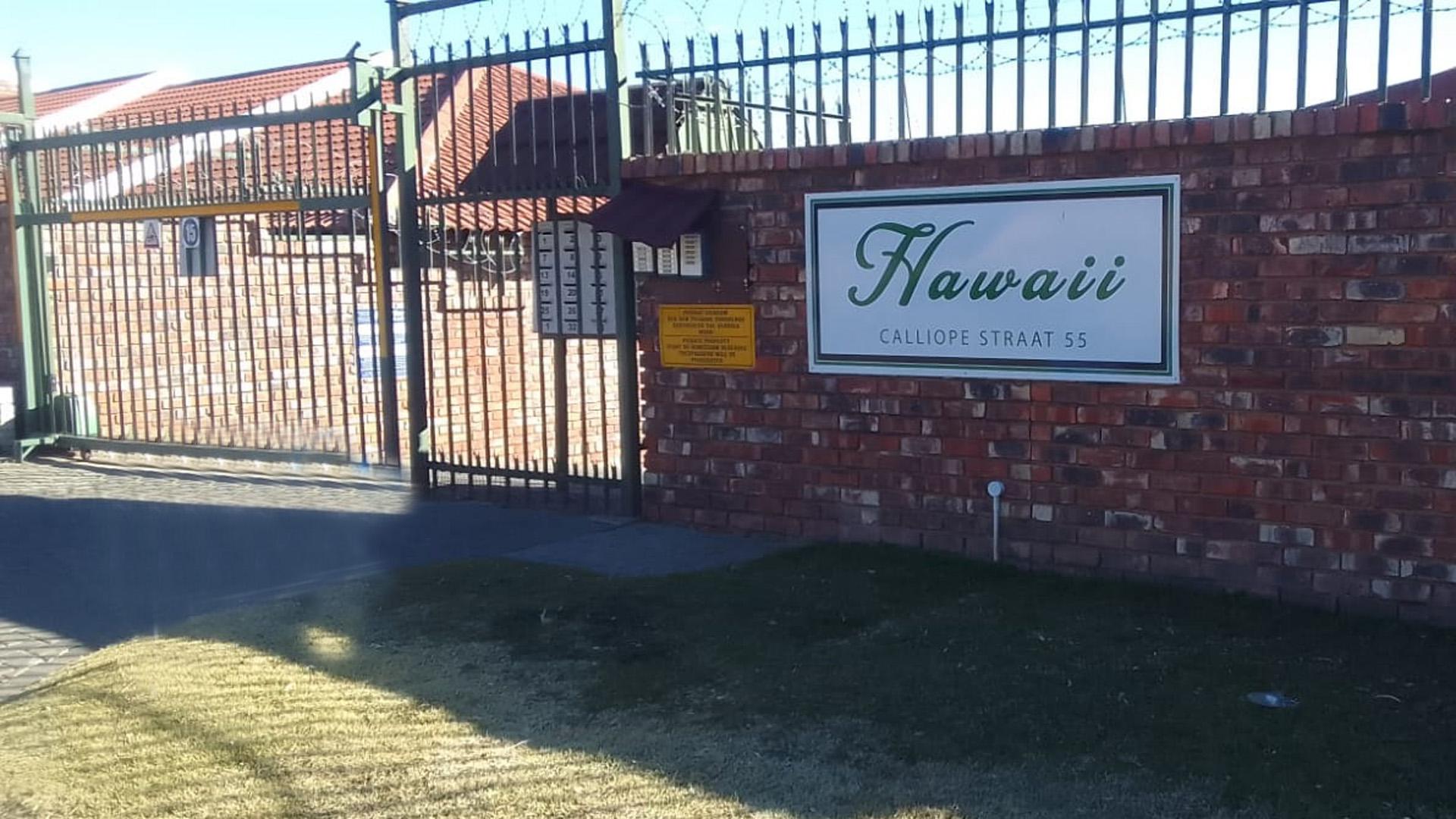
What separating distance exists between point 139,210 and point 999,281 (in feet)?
23.7

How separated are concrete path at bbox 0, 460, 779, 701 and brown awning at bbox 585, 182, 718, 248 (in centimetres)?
173

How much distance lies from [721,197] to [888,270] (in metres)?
1.16

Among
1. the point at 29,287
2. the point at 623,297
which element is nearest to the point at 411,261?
the point at 623,297

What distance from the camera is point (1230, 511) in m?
6.16

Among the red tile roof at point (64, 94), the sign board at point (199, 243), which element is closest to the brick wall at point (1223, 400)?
the sign board at point (199, 243)

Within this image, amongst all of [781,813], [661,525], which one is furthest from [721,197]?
[781,813]

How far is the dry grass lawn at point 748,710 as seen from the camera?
417 cm

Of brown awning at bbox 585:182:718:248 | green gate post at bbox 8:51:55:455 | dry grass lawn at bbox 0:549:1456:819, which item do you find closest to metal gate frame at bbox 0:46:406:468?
green gate post at bbox 8:51:55:455

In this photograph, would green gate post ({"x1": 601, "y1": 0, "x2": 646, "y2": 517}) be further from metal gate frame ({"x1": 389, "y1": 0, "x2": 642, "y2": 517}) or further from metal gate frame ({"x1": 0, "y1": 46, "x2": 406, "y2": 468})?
metal gate frame ({"x1": 0, "y1": 46, "x2": 406, "y2": 468})

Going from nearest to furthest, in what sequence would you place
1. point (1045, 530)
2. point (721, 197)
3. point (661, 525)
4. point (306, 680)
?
point (306, 680), point (1045, 530), point (721, 197), point (661, 525)

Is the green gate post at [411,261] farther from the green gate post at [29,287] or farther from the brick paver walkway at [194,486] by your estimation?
the green gate post at [29,287]

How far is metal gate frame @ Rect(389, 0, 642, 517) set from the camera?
26.8 feet

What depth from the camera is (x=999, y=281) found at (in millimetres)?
6715

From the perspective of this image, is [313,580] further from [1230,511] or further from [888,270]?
[1230,511]
